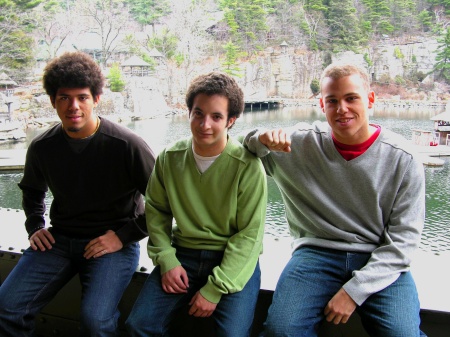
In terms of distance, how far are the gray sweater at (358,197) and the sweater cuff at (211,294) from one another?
0.83 ft

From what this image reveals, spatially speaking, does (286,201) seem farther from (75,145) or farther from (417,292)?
(75,145)

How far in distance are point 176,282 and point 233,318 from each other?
15 centimetres

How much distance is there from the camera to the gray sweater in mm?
881

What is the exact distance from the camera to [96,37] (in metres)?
14.2

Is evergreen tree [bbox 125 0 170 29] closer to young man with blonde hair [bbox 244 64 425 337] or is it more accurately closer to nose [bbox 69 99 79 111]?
nose [bbox 69 99 79 111]

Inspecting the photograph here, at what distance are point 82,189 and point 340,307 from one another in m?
0.70

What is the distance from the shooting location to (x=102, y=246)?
1.04 metres

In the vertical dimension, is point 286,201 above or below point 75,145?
below

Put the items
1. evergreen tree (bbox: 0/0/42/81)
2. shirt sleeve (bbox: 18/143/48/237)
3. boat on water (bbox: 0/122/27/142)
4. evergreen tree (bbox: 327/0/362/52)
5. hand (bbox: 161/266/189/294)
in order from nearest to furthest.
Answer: hand (bbox: 161/266/189/294), shirt sleeve (bbox: 18/143/48/237), evergreen tree (bbox: 327/0/362/52), boat on water (bbox: 0/122/27/142), evergreen tree (bbox: 0/0/42/81)

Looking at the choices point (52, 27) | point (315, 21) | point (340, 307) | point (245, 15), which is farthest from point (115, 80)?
point (340, 307)

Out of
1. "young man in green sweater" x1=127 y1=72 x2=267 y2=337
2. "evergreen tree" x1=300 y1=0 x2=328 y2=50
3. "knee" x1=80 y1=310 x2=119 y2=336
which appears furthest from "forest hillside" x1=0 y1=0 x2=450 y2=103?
"knee" x1=80 y1=310 x2=119 y2=336

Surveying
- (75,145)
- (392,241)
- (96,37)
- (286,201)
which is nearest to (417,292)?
(392,241)

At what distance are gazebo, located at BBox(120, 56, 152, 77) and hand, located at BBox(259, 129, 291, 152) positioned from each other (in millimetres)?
13374

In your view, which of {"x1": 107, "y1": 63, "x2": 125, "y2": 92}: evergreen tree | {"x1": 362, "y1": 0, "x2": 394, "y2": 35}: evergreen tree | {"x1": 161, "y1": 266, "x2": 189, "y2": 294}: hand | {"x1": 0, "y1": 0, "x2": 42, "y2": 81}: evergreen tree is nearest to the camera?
{"x1": 161, "y1": 266, "x2": 189, "y2": 294}: hand
